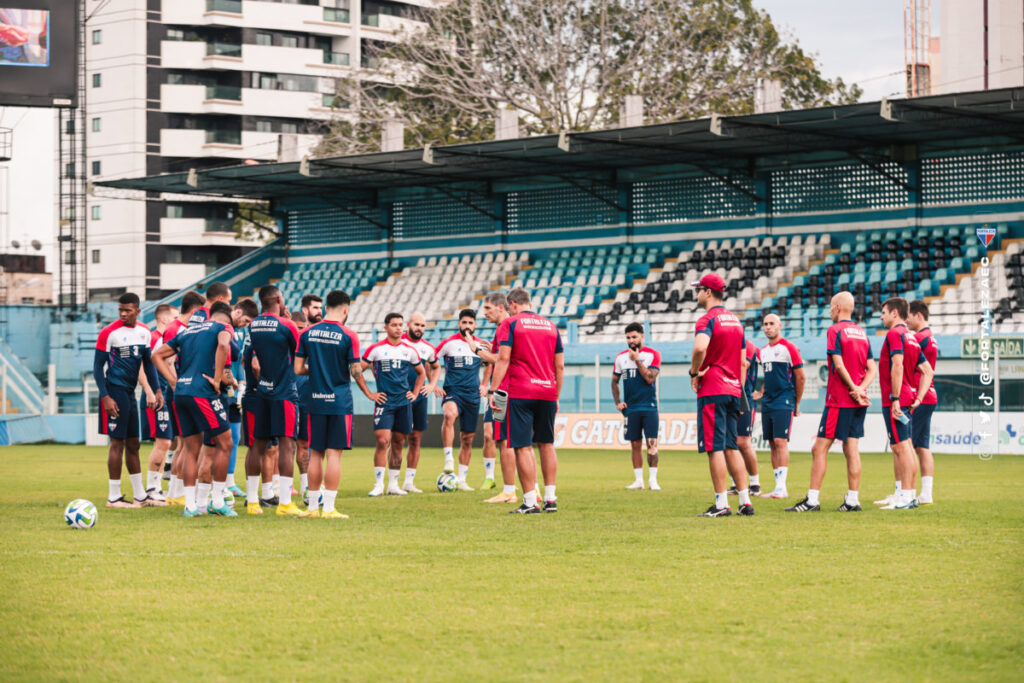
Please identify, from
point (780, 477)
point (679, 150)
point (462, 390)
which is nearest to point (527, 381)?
point (780, 477)

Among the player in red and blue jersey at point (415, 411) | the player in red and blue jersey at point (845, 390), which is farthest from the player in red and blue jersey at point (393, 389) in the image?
the player in red and blue jersey at point (845, 390)

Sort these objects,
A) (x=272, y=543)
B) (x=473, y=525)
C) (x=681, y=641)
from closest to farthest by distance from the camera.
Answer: (x=681, y=641) < (x=272, y=543) < (x=473, y=525)

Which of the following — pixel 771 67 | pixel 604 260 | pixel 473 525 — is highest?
pixel 771 67

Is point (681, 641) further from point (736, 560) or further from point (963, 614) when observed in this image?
point (736, 560)

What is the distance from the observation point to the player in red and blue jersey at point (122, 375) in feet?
46.3

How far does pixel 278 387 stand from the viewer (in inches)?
523

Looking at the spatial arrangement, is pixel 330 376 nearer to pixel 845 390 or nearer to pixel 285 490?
pixel 285 490

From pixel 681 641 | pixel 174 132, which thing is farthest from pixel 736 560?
pixel 174 132

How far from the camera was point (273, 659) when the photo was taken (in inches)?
249

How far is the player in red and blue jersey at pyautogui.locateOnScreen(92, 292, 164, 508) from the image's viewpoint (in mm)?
14102

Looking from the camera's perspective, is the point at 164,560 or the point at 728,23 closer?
the point at 164,560

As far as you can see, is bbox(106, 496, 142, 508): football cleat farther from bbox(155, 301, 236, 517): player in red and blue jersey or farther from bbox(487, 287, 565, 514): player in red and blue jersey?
bbox(487, 287, 565, 514): player in red and blue jersey

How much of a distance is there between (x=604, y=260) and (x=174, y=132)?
38.3m

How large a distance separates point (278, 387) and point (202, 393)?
770mm
